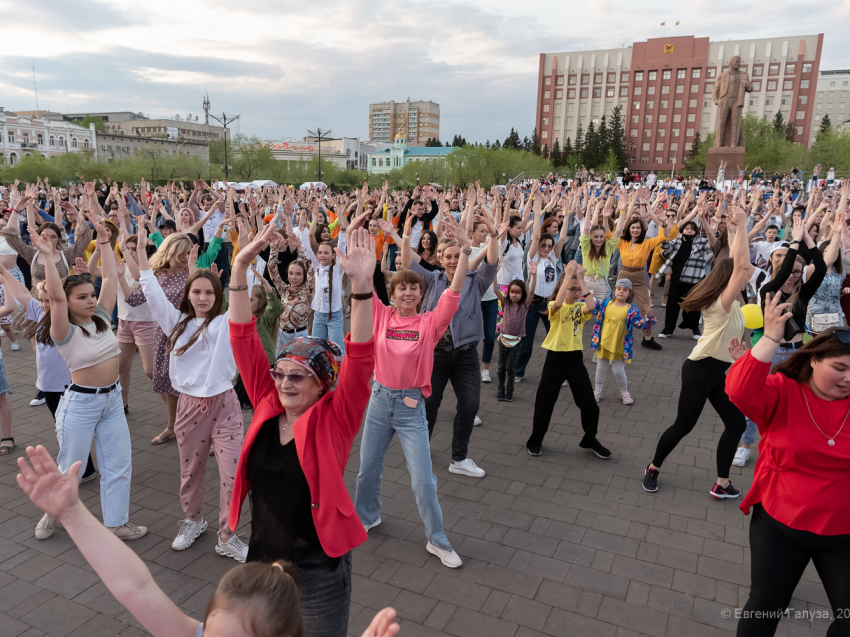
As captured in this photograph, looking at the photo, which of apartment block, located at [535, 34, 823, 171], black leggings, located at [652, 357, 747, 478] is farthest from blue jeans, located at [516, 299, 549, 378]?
apartment block, located at [535, 34, 823, 171]

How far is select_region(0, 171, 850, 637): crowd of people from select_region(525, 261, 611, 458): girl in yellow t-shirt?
0.02 metres

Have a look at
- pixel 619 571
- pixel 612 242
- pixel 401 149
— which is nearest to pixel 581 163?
pixel 401 149

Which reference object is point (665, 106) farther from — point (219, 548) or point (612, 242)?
point (219, 548)

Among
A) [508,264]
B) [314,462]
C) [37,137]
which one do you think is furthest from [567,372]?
[37,137]

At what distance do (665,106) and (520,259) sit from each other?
4045 inches

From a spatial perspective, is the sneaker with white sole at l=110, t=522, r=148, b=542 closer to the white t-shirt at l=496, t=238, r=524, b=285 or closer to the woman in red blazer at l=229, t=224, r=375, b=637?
the woman in red blazer at l=229, t=224, r=375, b=637

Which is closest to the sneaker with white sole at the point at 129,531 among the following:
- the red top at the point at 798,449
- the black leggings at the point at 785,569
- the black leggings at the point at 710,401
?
the black leggings at the point at 785,569

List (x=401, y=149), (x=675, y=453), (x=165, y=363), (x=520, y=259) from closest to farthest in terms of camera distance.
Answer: (x=165, y=363) < (x=675, y=453) < (x=520, y=259) < (x=401, y=149)

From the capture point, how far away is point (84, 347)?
399 cm

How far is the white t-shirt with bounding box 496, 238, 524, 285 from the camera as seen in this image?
7.37 m

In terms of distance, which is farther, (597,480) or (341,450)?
(597,480)

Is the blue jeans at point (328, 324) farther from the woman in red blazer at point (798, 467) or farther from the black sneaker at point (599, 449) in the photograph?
the woman in red blazer at point (798, 467)

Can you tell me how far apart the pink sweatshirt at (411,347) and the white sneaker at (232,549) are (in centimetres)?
152

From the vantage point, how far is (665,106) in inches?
3767
